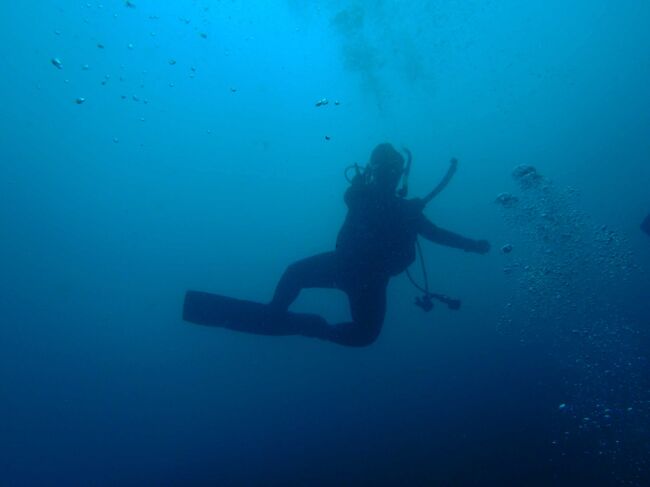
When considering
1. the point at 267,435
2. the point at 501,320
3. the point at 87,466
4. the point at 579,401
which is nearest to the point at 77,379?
the point at 87,466

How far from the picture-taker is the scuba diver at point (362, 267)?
16.1 feet

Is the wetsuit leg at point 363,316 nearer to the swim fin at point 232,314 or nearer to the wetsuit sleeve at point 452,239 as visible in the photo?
the swim fin at point 232,314

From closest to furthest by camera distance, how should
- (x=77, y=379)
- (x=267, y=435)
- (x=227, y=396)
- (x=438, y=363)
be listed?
(x=267, y=435), (x=438, y=363), (x=227, y=396), (x=77, y=379)

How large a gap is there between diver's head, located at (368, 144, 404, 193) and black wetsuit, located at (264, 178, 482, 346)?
0.10 m

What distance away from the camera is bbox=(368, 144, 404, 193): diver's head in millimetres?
5008

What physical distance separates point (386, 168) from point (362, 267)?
1.09 m

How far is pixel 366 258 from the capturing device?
16.2 ft

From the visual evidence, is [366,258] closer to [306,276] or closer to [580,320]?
A: [306,276]

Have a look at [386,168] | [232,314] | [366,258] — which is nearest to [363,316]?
[366,258]

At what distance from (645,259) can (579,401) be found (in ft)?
71.5

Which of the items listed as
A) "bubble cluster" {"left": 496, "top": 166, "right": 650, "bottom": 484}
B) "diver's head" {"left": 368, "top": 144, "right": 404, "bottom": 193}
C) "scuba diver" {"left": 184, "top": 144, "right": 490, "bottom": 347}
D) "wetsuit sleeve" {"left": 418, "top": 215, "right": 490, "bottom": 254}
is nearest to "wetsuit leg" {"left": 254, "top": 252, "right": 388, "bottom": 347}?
"scuba diver" {"left": 184, "top": 144, "right": 490, "bottom": 347}

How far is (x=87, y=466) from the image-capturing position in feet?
119

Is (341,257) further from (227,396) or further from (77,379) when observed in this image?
(77,379)

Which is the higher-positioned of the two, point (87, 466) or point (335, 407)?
point (335, 407)
